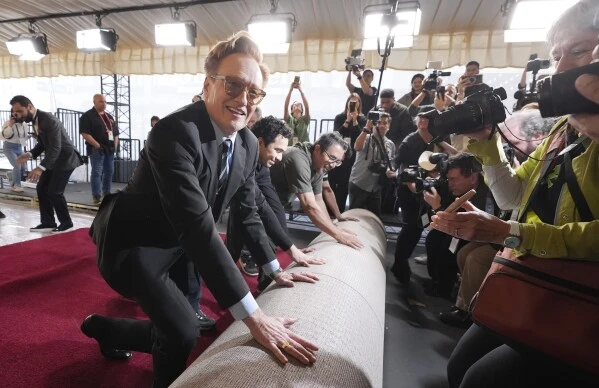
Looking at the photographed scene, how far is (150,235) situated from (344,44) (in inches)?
177

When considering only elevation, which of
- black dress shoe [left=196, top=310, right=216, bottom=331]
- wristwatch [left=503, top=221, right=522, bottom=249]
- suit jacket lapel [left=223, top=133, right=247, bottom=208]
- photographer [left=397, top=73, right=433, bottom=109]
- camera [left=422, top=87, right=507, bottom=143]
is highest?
photographer [left=397, top=73, right=433, bottom=109]

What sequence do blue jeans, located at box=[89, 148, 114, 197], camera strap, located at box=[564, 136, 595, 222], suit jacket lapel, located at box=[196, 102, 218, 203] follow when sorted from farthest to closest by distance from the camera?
blue jeans, located at box=[89, 148, 114, 197] < suit jacket lapel, located at box=[196, 102, 218, 203] < camera strap, located at box=[564, 136, 595, 222]

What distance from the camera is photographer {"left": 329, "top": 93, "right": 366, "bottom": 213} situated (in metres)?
3.51

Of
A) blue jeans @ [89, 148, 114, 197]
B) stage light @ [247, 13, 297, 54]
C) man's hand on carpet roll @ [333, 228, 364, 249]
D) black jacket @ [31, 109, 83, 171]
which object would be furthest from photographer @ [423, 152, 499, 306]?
blue jeans @ [89, 148, 114, 197]

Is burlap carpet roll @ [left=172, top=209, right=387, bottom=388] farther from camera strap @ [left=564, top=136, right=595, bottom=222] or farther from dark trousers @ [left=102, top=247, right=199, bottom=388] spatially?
camera strap @ [left=564, top=136, right=595, bottom=222]

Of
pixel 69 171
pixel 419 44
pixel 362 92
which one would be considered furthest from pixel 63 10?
pixel 419 44

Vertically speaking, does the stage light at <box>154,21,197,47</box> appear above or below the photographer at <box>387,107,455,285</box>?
above

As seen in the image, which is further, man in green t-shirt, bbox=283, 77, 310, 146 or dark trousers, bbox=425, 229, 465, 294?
man in green t-shirt, bbox=283, 77, 310, 146

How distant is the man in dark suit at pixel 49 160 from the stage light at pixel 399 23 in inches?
144

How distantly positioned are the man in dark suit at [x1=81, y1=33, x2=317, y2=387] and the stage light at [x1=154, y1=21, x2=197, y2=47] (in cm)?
448

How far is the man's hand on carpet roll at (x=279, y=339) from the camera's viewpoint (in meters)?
0.79

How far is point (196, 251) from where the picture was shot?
915 millimetres

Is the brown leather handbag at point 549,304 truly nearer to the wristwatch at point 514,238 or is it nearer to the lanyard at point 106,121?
the wristwatch at point 514,238

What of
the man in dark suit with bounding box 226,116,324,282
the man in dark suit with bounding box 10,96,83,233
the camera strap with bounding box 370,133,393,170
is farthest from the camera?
the man in dark suit with bounding box 10,96,83,233
